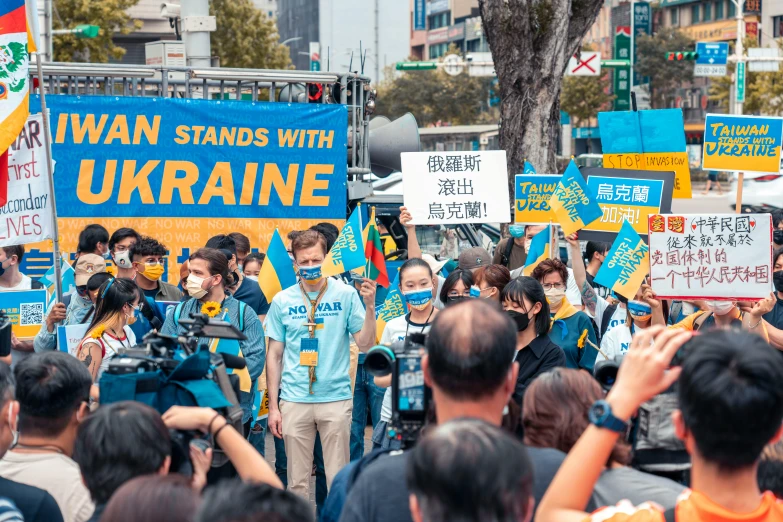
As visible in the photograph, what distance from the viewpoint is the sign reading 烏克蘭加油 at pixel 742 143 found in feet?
27.9

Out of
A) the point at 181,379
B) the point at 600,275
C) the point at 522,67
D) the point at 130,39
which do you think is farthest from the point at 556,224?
the point at 130,39

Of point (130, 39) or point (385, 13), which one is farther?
point (385, 13)

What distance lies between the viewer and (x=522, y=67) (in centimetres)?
1129

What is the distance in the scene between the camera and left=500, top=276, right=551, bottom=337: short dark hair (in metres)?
5.19

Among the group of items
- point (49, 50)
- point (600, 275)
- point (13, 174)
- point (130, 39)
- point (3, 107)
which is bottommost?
point (600, 275)

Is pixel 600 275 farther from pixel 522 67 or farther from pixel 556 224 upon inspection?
pixel 522 67

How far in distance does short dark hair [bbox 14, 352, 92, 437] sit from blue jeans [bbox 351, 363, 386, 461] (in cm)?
344

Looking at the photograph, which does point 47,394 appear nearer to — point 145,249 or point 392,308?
point 392,308

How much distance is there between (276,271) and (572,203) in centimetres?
228

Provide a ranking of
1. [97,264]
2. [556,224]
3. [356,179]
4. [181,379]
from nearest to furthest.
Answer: [181,379], [97,264], [556,224], [356,179]

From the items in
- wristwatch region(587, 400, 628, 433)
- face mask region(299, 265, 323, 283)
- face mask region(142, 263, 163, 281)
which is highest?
wristwatch region(587, 400, 628, 433)

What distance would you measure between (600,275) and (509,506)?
4.04 m

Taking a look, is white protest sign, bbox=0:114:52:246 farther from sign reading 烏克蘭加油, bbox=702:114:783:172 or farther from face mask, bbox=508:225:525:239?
sign reading 烏克蘭加油, bbox=702:114:783:172

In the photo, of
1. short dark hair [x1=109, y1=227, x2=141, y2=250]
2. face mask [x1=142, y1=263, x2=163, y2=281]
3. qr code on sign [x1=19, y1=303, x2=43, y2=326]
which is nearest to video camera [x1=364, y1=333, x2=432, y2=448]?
qr code on sign [x1=19, y1=303, x2=43, y2=326]
